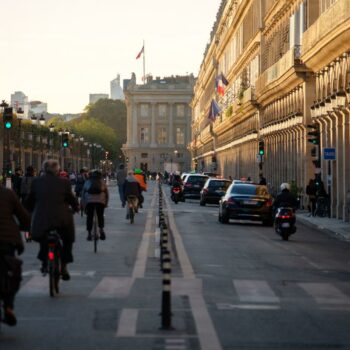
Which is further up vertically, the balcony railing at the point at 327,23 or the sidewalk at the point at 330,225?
the balcony railing at the point at 327,23

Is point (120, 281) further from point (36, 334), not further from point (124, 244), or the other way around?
point (124, 244)

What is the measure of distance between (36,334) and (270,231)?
25322mm

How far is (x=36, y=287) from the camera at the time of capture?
55.4ft

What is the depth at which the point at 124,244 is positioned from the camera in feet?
92.0

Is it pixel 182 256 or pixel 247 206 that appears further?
pixel 247 206

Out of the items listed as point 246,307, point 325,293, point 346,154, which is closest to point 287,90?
point 346,154

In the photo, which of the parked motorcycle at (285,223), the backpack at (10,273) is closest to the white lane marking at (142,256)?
Answer: the parked motorcycle at (285,223)

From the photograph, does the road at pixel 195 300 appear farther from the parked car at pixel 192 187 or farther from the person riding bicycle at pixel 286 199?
the parked car at pixel 192 187

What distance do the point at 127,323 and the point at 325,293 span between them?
480 cm

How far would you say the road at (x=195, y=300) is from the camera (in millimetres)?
11547

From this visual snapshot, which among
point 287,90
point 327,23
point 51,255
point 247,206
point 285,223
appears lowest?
point 285,223

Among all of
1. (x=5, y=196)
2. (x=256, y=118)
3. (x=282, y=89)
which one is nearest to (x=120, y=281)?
(x=5, y=196)

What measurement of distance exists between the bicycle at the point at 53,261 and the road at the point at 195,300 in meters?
0.18

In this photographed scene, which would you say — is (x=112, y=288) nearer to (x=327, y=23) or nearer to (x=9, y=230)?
(x=9, y=230)
